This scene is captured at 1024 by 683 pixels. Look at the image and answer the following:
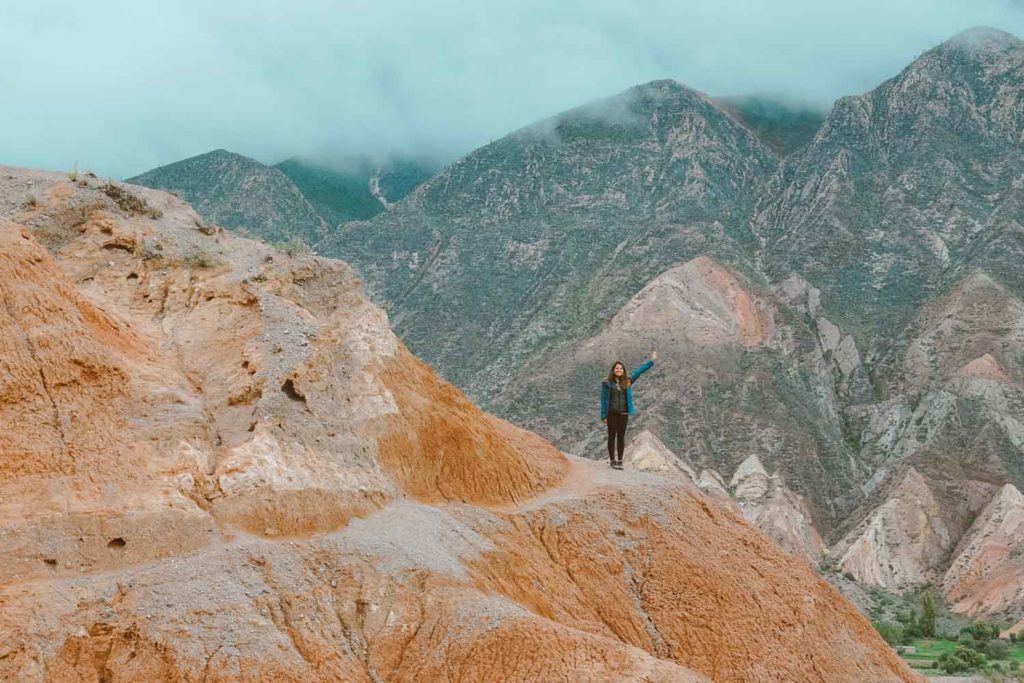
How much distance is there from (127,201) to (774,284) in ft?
259

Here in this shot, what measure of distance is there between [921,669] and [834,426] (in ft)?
97.5

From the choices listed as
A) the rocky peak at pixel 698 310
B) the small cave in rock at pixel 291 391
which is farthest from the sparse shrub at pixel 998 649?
the small cave in rock at pixel 291 391

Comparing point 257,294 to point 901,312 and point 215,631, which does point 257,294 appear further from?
point 901,312

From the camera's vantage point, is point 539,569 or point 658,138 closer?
point 539,569

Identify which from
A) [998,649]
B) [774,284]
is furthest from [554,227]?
[998,649]

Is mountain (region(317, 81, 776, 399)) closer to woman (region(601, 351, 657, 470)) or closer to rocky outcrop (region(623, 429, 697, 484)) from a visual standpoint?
rocky outcrop (region(623, 429, 697, 484))

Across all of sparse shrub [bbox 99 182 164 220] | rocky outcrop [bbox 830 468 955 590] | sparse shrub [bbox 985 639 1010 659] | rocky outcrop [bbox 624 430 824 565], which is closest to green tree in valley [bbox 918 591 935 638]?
sparse shrub [bbox 985 639 1010 659]

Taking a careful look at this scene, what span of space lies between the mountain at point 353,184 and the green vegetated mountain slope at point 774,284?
14.5m

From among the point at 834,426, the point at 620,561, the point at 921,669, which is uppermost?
the point at 620,561

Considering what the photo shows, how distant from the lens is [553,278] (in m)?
99.0

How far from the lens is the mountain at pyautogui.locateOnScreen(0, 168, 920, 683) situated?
38.7ft

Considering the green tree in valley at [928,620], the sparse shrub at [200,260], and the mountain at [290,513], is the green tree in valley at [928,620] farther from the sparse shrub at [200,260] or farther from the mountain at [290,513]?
the sparse shrub at [200,260]

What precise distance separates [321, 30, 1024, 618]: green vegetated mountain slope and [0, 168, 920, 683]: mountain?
48646 mm

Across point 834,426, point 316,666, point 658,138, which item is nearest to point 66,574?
point 316,666
